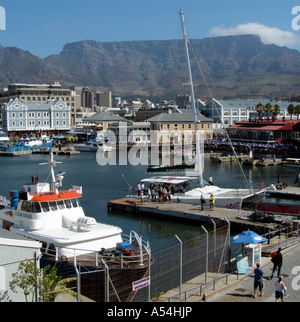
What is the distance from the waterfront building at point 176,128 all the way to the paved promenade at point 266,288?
82085mm

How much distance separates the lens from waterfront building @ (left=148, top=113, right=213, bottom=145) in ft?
331

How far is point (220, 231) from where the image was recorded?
2089 centimetres

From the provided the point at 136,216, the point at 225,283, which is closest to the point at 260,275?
the point at 225,283

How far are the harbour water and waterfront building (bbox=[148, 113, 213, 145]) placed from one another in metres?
19.6

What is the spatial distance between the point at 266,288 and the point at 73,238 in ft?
27.6

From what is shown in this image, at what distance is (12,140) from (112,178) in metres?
66.7

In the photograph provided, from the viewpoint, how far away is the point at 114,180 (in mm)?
54594

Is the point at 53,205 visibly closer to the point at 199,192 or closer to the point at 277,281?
the point at 277,281

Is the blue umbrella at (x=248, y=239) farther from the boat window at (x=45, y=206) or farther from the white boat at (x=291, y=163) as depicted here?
the white boat at (x=291, y=163)

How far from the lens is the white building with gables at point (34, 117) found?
118m

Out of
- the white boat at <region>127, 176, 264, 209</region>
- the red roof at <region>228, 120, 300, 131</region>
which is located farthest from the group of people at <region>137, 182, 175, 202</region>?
the red roof at <region>228, 120, 300, 131</region>

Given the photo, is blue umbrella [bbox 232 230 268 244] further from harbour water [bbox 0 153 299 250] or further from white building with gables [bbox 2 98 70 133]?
white building with gables [bbox 2 98 70 133]
